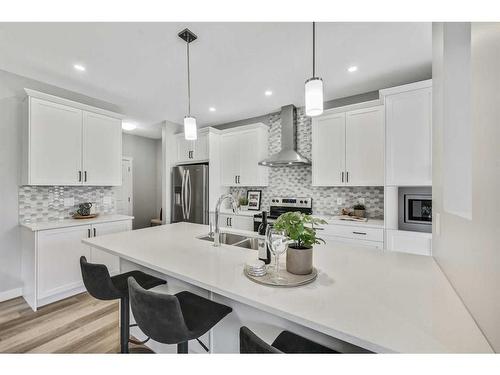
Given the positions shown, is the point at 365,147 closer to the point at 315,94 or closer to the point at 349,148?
the point at 349,148

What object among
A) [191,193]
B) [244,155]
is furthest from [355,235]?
[191,193]

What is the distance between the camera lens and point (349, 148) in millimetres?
2977

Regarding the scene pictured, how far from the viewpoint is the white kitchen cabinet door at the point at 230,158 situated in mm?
4051

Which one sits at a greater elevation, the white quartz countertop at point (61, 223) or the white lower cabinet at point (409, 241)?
the white quartz countertop at point (61, 223)

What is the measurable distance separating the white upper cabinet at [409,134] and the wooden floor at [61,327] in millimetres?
3229

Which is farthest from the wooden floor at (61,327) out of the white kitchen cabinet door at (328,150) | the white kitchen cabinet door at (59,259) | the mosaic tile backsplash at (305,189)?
the white kitchen cabinet door at (328,150)

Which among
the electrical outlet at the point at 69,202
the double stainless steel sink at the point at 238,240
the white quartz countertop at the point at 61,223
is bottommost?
the double stainless steel sink at the point at 238,240

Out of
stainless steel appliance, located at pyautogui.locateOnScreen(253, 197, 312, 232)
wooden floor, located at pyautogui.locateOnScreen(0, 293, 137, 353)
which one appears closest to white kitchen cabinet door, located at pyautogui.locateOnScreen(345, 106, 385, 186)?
stainless steel appliance, located at pyautogui.locateOnScreen(253, 197, 312, 232)

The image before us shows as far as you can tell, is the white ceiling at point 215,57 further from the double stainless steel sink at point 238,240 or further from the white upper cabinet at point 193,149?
the double stainless steel sink at point 238,240

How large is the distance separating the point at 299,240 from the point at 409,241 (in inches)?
78.7

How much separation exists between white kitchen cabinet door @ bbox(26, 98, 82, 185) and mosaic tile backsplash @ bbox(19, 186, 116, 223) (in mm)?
326

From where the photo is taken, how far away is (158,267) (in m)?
1.23

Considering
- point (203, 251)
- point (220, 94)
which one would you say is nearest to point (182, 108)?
point (220, 94)
